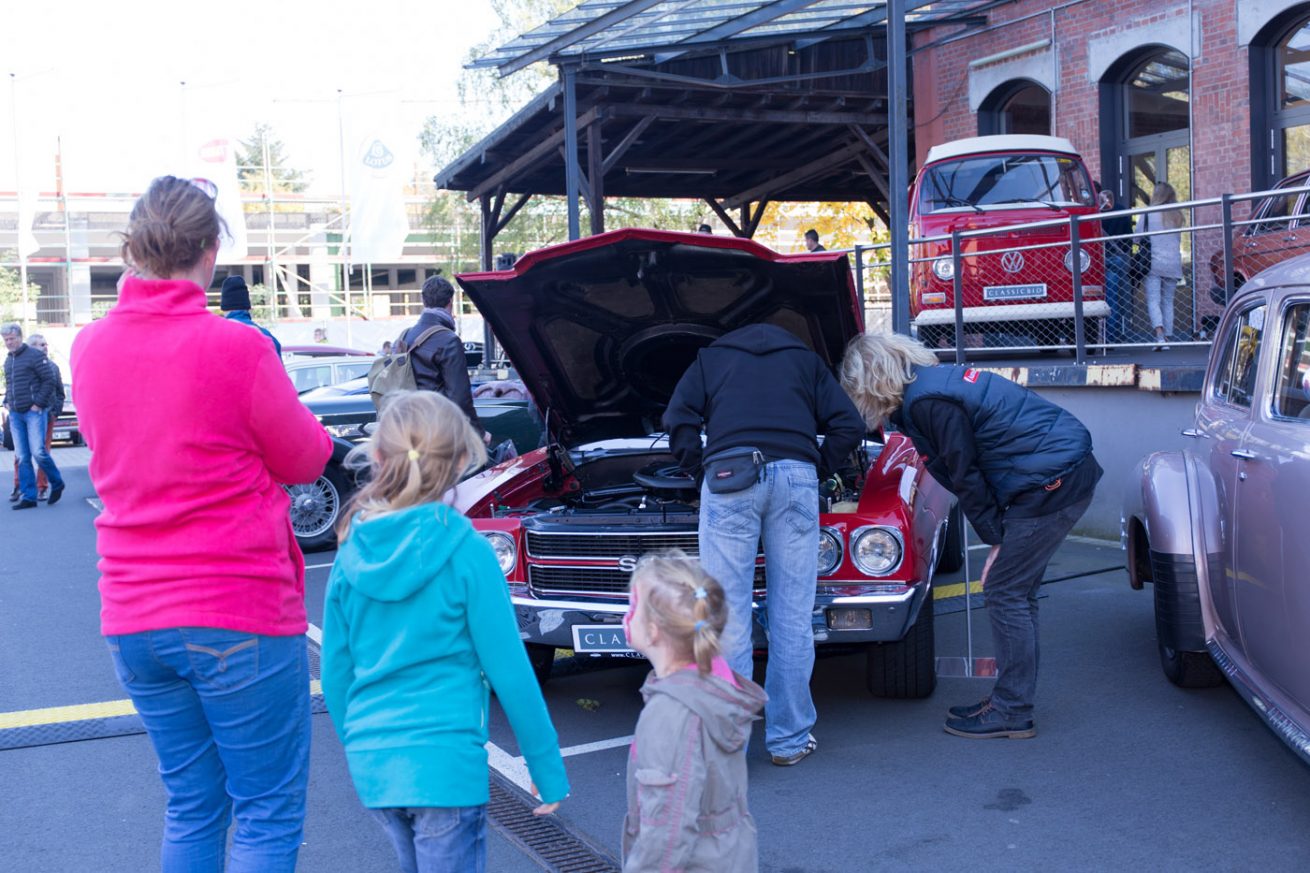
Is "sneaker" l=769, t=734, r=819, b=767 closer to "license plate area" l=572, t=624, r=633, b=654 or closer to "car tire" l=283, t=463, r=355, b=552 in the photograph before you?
"license plate area" l=572, t=624, r=633, b=654

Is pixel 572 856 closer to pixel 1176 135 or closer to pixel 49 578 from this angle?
pixel 49 578

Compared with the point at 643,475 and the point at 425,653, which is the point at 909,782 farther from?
the point at 425,653

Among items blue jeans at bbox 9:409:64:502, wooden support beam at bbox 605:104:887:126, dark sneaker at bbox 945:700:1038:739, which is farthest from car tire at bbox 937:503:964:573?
blue jeans at bbox 9:409:64:502

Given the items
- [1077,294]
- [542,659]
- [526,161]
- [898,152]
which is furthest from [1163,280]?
[526,161]

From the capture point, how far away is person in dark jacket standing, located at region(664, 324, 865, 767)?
4711mm

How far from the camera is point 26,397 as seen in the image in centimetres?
→ 1360

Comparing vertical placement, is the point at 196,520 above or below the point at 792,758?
above

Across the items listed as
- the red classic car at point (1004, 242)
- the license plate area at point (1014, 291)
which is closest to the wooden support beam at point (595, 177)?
the red classic car at point (1004, 242)

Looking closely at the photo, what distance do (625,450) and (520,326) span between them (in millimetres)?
1077

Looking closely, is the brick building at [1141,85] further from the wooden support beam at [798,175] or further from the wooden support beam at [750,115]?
the wooden support beam at [798,175]

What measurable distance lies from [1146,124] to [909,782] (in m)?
12.3

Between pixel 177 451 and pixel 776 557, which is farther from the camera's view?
pixel 776 557

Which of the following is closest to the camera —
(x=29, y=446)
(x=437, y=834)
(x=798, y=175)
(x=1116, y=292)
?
(x=437, y=834)

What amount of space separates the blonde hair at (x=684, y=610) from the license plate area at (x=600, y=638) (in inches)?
89.2
